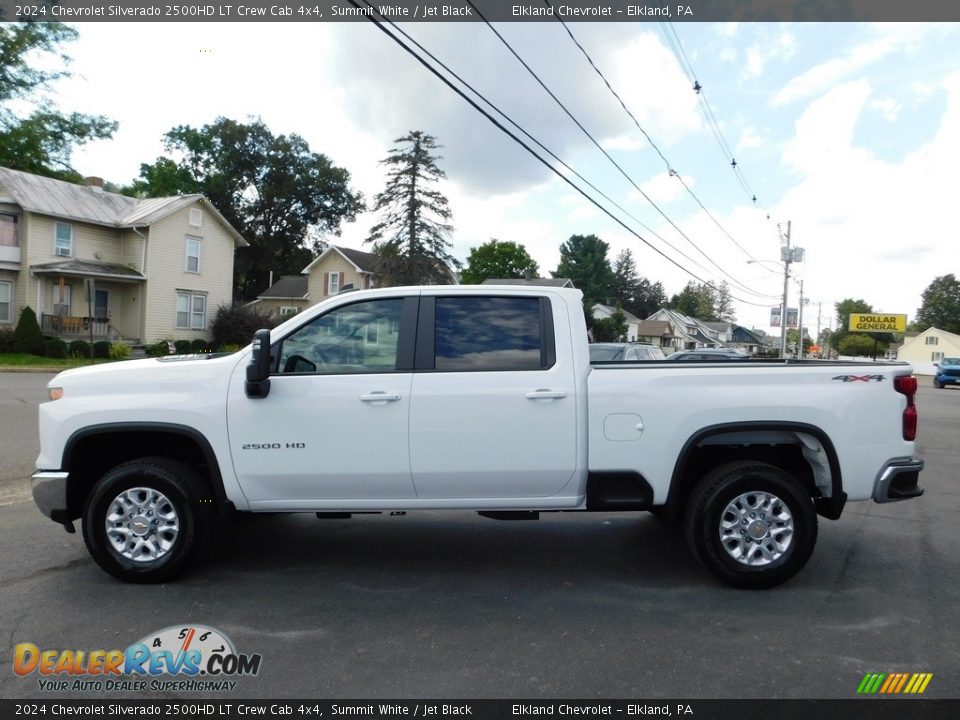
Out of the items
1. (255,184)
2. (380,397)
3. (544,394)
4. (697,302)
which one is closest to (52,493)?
(380,397)

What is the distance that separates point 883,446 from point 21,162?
51413 mm

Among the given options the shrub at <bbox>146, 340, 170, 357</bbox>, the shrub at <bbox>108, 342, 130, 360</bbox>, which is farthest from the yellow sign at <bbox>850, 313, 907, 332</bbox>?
the shrub at <bbox>108, 342, 130, 360</bbox>

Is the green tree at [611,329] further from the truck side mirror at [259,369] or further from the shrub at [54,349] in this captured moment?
the truck side mirror at [259,369]

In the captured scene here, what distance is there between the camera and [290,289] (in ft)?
185

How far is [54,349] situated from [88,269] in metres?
5.11

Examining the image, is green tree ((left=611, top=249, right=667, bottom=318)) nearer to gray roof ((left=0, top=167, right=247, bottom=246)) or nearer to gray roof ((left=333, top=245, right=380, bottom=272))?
gray roof ((left=333, top=245, right=380, bottom=272))

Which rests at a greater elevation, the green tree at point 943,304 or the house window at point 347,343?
the green tree at point 943,304

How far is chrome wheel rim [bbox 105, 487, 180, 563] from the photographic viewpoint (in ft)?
15.8

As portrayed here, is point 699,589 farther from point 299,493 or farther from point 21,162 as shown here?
point 21,162

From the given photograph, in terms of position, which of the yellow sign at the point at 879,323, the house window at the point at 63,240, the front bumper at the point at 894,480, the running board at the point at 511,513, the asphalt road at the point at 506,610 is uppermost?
the yellow sign at the point at 879,323

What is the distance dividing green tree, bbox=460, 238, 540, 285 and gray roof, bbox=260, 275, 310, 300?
1169 inches

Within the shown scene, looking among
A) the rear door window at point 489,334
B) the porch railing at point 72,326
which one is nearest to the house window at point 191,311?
the porch railing at point 72,326

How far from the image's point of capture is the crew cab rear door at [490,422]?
4734 mm

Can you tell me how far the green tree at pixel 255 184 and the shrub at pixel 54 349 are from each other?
1313 inches
